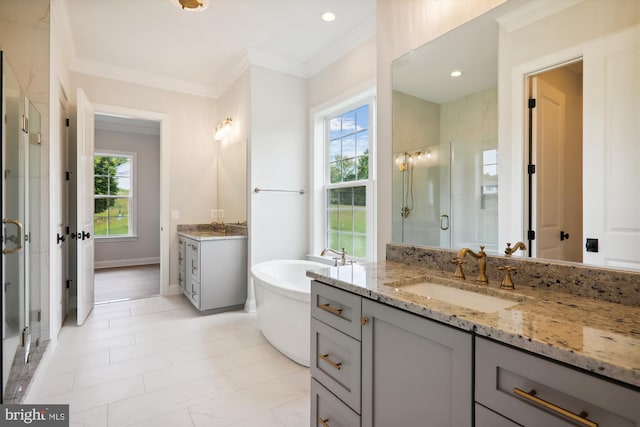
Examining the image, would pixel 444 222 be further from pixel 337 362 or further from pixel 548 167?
pixel 337 362

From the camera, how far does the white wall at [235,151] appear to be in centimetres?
370

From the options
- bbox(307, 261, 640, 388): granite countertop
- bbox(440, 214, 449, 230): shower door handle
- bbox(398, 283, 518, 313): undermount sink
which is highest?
bbox(440, 214, 449, 230): shower door handle

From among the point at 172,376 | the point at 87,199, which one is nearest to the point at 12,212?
the point at 172,376

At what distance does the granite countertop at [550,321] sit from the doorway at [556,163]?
0.19 m

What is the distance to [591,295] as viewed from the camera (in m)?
1.09

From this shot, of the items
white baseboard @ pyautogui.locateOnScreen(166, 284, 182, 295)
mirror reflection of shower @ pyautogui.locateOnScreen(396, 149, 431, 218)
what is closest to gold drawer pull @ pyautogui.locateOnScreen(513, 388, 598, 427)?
mirror reflection of shower @ pyautogui.locateOnScreen(396, 149, 431, 218)

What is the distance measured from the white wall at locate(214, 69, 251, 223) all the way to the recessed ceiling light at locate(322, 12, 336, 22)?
3.66 ft

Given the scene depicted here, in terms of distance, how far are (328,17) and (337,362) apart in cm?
279

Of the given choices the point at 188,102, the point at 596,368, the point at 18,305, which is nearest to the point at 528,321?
the point at 596,368

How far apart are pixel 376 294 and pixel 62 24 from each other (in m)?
3.67

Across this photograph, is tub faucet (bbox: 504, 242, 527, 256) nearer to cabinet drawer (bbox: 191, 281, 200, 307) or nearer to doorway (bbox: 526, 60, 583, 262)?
doorway (bbox: 526, 60, 583, 262)

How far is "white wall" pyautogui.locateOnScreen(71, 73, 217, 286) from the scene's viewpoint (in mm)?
4066

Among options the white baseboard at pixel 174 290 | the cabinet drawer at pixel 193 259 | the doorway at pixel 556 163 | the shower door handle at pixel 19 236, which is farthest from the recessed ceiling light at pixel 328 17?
the white baseboard at pixel 174 290

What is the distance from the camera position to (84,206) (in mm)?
3318
